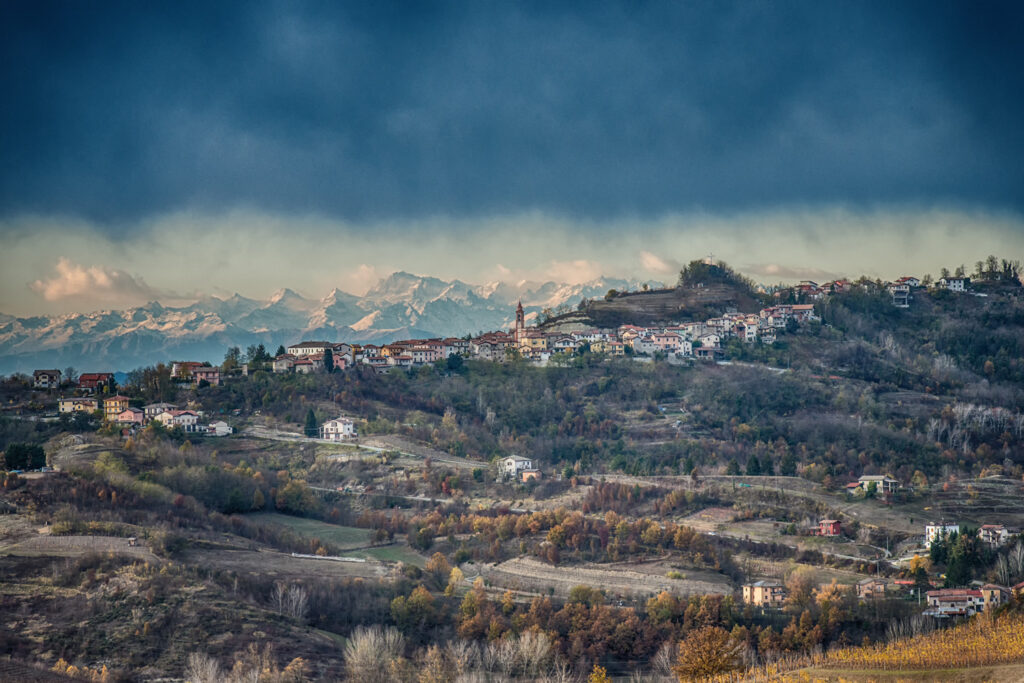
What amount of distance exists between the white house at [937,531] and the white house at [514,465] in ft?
57.0

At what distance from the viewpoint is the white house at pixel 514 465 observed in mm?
46388

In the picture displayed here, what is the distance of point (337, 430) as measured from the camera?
164ft

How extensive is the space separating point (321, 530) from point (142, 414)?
16.1m

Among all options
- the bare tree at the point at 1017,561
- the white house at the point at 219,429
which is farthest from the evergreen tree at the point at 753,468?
the white house at the point at 219,429

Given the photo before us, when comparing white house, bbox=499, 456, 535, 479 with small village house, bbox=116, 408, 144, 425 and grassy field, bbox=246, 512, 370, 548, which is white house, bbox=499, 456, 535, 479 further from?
small village house, bbox=116, 408, 144, 425

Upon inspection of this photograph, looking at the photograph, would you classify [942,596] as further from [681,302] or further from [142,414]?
[681,302]

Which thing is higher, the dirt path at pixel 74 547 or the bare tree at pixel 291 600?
the dirt path at pixel 74 547

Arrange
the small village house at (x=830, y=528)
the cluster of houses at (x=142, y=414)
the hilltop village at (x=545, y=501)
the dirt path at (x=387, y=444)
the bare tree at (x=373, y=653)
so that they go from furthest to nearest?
the cluster of houses at (x=142, y=414) < the dirt path at (x=387, y=444) < the small village house at (x=830, y=528) < the hilltop village at (x=545, y=501) < the bare tree at (x=373, y=653)

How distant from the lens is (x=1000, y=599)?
31109 millimetres

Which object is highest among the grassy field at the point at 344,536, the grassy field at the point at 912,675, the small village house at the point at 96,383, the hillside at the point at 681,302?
the hillside at the point at 681,302

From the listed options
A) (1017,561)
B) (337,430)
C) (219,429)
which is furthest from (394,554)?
(1017,561)

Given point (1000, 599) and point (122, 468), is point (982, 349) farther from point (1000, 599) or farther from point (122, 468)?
point (122, 468)

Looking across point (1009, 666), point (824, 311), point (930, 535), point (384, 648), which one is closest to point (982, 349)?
point (824, 311)

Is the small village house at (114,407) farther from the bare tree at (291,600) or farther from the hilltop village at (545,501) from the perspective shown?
the bare tree at (291,600)
